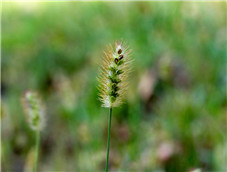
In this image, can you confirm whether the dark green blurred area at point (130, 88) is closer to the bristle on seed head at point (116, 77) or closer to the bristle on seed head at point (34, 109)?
the bristle on seed head at point (34, 109)

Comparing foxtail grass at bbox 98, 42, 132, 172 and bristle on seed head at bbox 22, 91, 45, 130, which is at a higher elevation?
foxtail grass at bbox 98, 42, 132, 172

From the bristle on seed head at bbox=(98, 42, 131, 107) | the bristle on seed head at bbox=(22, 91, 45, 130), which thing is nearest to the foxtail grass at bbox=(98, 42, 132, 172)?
the bristle on seed head at bbox=(98, 42, 131, 107)

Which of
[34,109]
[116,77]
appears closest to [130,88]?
[34,109]

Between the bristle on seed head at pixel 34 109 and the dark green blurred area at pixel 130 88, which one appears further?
the dark green blurred area at pixel 130 88

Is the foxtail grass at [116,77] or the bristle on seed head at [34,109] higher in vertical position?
the foxtail grass at [116,77]

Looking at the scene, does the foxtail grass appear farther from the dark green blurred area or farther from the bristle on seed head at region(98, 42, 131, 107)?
the dark green blurred area

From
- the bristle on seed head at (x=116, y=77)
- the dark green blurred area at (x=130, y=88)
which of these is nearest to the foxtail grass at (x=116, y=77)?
the bristle on seed head at (x=116, y=77)

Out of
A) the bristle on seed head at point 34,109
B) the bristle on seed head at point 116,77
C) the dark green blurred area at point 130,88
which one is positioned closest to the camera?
the bristle on seed head at point 116,77

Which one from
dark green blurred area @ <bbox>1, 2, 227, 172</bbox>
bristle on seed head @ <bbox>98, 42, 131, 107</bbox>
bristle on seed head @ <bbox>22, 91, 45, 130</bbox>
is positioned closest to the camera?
bristle on seed head @ <bbox>98, 42, 131, 107</bbox>

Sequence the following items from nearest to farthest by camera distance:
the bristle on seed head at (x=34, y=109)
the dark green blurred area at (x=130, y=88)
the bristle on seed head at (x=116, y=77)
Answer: the bristle on seed head at (x=116, y=77), the bristle on seed head at (x=34, y=109), the dark green blurred area at (x=130, y=88)
